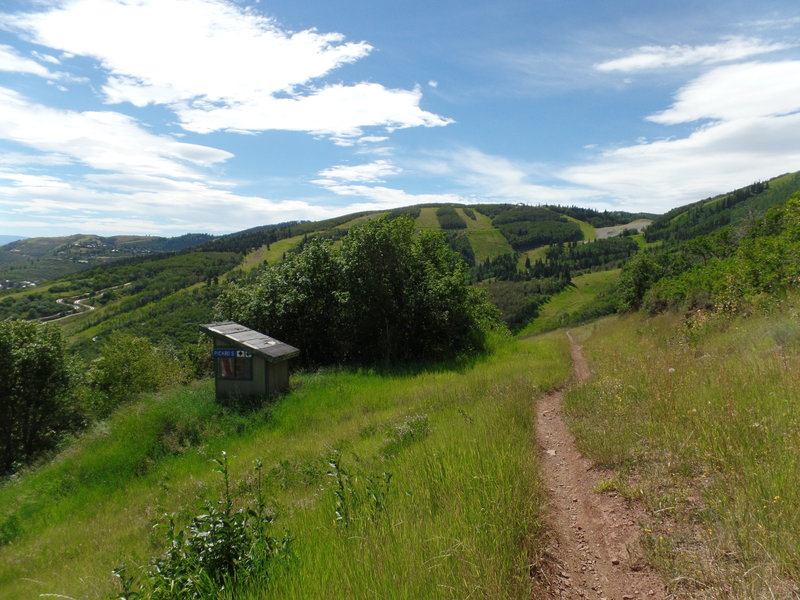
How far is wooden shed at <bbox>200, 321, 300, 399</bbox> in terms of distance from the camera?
47.2 ft

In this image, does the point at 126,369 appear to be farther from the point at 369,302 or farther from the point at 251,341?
the point at 369,302

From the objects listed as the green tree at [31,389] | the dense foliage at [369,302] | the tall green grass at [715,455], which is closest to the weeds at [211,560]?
the tall green grass at [715,455]

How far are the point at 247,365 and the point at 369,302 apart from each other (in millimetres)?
6307

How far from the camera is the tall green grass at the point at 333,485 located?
3.11 metres

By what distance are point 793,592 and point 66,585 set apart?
752 cm

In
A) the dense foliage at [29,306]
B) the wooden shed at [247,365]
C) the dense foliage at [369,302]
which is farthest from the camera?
the dense foliage at [29,306]

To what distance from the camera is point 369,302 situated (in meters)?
18.9

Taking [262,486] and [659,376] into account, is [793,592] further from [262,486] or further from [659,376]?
[262,486]

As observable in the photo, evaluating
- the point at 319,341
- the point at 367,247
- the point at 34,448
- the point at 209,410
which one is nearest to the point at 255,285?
the point at 319,341

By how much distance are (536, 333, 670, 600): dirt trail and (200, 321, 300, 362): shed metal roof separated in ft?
35.9

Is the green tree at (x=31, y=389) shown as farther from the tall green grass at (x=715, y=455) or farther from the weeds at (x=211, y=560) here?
the tall green grass at (x=715, y=455)

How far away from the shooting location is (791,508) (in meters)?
2.94

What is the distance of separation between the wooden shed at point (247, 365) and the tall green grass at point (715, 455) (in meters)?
10.3

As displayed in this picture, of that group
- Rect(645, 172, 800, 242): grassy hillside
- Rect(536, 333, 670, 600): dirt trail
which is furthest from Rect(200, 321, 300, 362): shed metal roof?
Rect(645, 172, 800, 242): grassy hillside
